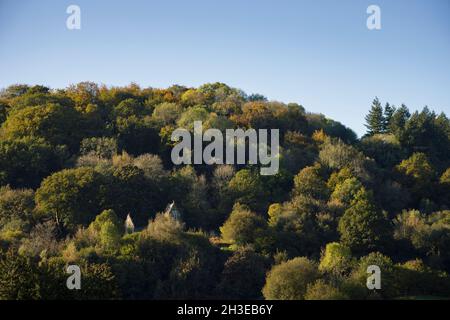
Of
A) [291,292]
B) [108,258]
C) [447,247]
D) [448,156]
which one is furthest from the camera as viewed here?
[448,156]

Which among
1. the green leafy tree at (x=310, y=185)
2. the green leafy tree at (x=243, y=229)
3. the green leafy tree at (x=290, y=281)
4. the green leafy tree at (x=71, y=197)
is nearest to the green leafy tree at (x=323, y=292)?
the green leafy tree at (x=290, y=281)

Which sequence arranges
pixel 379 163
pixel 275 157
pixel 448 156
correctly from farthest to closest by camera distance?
pixel 448 156, pixel 379 163, pixel 275 157

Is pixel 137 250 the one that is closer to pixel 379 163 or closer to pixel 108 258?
pixel 108 258

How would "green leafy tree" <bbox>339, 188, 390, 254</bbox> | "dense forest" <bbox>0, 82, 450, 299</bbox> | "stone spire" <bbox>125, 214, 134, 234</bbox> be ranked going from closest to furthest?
"dense forest" <bbox>0, 82, 450, 299</bbox> → "stone spire" <bbox>125, 214, 134, 234</bbox> → "green leafy tree" <bbox>339, 188, 390, 254</bbox>

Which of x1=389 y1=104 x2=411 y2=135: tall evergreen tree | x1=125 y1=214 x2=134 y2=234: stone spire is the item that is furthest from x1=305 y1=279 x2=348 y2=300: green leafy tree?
x1=389 y1=104 x2=411 y2=135: tall evergreen tree

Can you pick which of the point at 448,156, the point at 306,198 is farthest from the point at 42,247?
the point at 448,156
